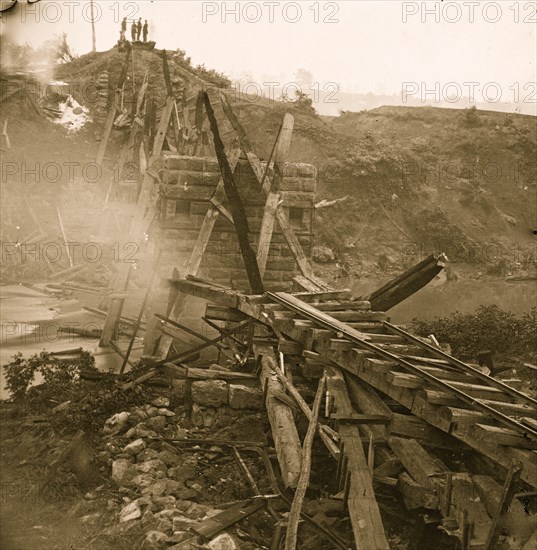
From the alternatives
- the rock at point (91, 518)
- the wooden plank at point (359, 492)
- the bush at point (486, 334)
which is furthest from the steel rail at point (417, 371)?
the bush at point (486, 334)

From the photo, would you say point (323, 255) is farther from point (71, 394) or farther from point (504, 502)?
point (504, 502)

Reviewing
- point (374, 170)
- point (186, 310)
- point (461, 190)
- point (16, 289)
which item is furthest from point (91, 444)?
point (461, 190)

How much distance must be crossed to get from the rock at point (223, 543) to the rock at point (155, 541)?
0.35 metres

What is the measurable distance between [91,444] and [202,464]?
3.78 ft

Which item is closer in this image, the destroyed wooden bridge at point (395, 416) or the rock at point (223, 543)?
the destroyed wooden bridge at point (395, 416)

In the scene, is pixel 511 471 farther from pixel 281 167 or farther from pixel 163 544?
pixel 281 167

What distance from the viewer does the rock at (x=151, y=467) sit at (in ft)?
16.4

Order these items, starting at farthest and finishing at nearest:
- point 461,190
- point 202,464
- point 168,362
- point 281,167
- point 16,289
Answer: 1. point 461,190
2. point 16,289
3. point 281,167
4. point 168,362
5. point 202,464

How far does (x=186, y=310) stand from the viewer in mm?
8133

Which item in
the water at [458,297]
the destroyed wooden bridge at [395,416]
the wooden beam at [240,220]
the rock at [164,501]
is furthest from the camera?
the water at [458,297]

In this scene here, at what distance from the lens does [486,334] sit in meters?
10.3

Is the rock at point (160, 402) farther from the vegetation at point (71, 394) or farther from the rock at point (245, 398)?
the rock at point (245, 398)

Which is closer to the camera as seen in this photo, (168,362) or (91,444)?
(91,444)

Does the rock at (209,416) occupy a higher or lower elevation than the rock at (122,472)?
higher
